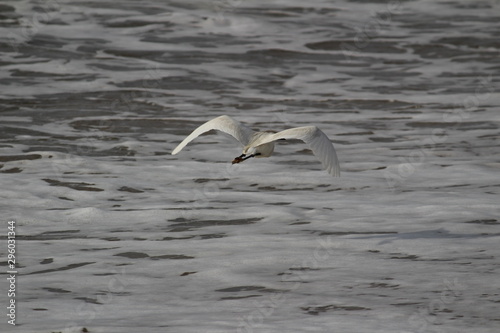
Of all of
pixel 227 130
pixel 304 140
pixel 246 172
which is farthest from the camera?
pixel 246 172

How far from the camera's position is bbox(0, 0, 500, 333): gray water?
6301 millimetres

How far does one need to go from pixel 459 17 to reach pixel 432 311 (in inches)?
669

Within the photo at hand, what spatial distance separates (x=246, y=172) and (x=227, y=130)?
7.98 ft

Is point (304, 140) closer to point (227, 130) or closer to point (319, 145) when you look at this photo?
point (319, 145)

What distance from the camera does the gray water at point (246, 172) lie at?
20.7ft

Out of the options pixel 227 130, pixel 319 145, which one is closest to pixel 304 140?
pixel 319 145

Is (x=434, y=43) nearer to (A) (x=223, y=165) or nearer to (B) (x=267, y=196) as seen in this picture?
(A) (x=223, y=165)

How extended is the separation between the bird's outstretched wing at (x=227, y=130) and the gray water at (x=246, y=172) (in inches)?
30.3

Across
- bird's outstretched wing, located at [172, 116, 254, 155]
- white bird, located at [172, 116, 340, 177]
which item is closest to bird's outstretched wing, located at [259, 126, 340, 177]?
white bird, located at [172, 116, 340, 177]

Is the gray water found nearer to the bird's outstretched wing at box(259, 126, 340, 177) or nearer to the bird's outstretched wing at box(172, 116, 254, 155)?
the bird's outstretched wing at box(259, 126, 340, 177)

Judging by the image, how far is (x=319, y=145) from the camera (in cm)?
758

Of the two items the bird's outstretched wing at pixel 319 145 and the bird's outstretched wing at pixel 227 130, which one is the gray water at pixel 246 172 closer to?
the bird's outstretched wing at pixel 319 145

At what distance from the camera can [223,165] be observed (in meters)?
11.0

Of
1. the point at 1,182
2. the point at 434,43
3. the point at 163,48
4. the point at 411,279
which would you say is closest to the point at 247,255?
the point at 411,279
